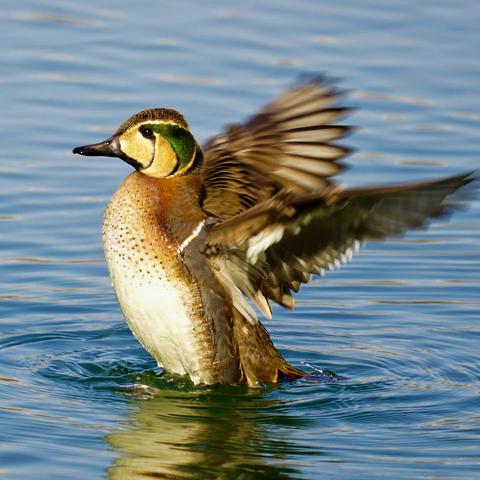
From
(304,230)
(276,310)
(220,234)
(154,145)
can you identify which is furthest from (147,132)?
(276,310)

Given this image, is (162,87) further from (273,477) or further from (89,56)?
(273,477)

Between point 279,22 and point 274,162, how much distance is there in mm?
7329

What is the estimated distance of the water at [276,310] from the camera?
8.28 m

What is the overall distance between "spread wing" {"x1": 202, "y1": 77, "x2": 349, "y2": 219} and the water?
120cm

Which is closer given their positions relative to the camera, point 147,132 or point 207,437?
point 207,437

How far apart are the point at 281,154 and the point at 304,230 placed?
1.59m

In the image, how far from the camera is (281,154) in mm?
9500

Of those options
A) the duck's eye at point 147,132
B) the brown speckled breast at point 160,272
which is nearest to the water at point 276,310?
the brown speckled breast at point 160,272

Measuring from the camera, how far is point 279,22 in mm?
16578

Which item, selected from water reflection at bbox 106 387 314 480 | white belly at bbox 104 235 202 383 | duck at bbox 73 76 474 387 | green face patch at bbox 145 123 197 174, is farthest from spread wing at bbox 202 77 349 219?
water reflection at bbox 106 387 314 480

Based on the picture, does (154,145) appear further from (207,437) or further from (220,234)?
(207,437)

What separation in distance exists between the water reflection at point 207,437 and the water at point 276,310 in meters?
0.02

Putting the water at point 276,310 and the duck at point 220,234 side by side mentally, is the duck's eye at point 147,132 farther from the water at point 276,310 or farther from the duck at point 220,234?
the water at point 276,310

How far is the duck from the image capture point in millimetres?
8320
